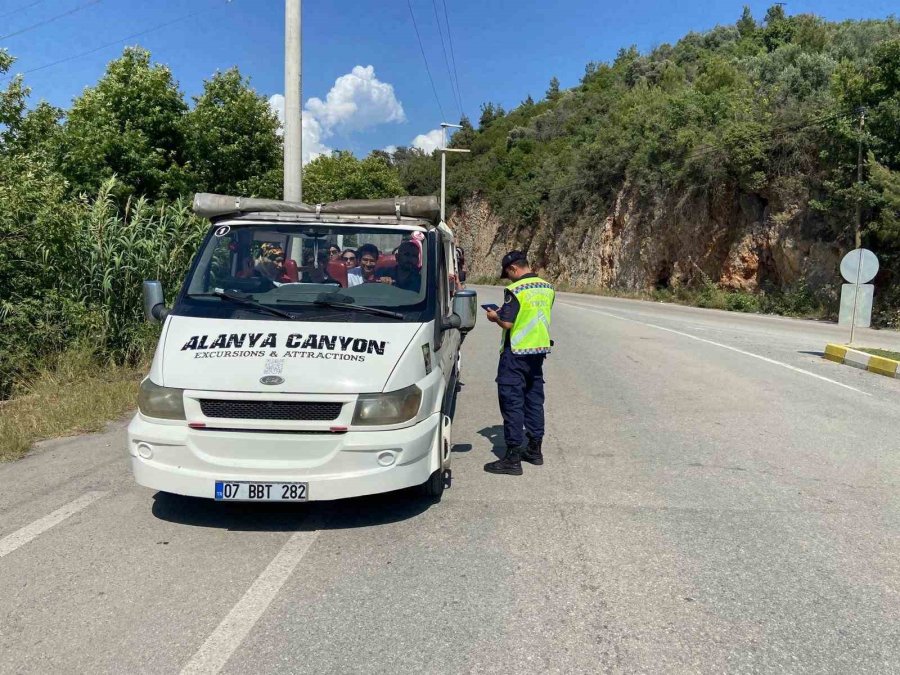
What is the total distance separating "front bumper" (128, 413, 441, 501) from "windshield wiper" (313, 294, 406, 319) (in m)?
0.93

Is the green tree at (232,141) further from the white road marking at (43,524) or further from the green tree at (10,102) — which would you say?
the white road marking at (43,524)

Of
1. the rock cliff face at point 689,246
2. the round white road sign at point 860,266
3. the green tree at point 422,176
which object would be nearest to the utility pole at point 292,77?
the round white road sign at point 860,266

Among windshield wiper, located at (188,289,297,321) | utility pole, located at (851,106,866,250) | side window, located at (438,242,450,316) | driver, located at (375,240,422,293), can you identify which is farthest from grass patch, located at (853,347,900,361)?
windshield wiper, located at (188,289,297,321)

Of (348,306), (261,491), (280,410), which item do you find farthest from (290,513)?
(348,306)

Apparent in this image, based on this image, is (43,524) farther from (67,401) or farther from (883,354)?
(883,354)

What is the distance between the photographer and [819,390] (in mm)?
9688

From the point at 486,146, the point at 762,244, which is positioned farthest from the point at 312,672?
the point at 486,146

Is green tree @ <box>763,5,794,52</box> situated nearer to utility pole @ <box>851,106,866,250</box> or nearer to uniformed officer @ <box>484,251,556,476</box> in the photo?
utility pole @ <box>851,106,866,250</box>

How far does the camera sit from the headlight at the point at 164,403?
13.3ft

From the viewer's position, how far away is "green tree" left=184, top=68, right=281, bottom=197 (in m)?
16.0

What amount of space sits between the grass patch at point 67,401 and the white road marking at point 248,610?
3411 mm

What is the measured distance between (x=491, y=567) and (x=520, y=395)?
2.01m

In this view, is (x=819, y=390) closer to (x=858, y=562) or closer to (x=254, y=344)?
(x=858, y=562)

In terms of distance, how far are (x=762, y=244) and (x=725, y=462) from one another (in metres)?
25.7
